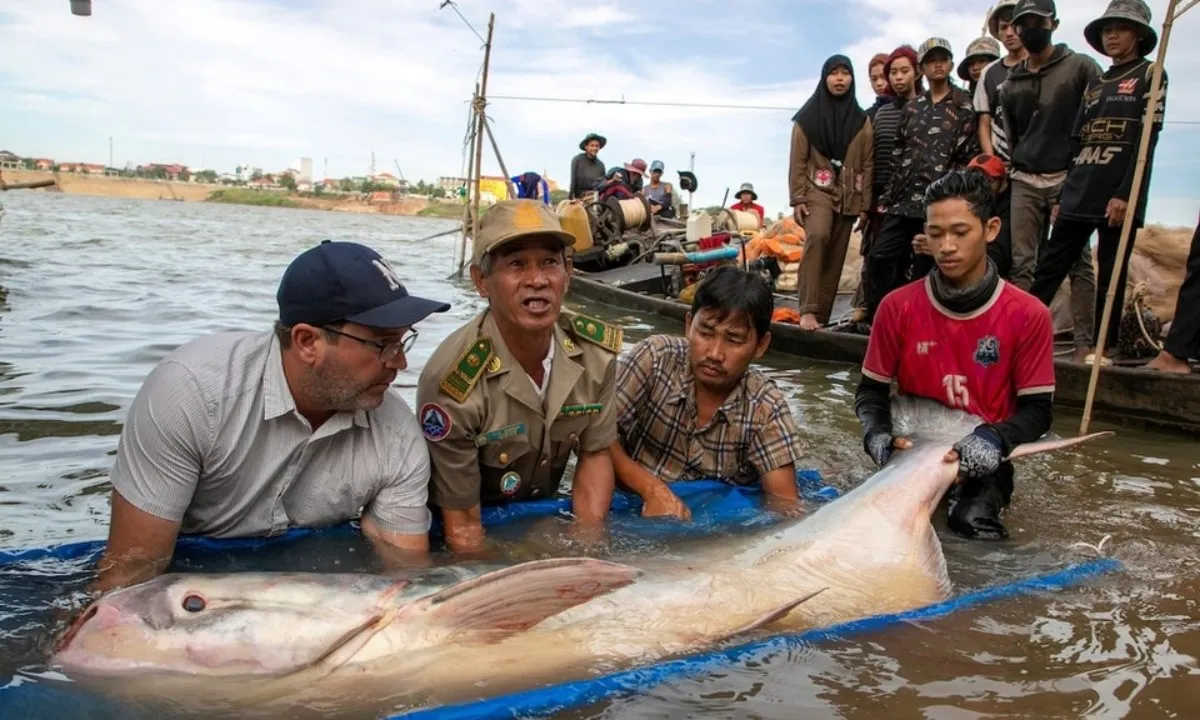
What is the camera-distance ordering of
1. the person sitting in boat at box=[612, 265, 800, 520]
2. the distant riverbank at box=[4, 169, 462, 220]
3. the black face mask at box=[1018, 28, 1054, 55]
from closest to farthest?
the person sitting in boat at box=[612, 265, 800, 520]
the black face mask at box=[1018, 28, 1054, 55]
the distant riverbank at box=[4, 169, 462, 220]

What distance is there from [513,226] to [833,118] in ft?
16.7

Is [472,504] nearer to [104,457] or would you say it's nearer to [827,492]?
[827,492]

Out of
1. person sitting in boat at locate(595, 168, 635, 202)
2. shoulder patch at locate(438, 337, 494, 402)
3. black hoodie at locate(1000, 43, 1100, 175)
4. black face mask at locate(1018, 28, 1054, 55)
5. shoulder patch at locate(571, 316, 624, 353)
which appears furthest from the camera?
person sitting in boat at locate(595, 168, 635, 202)

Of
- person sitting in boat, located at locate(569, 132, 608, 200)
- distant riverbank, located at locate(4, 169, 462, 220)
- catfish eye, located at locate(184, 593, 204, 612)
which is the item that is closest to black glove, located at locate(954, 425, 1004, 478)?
catfish eye, located at locate(184, 593, 204, 612)

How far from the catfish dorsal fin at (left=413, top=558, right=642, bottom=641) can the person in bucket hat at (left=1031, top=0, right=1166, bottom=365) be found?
4323mm

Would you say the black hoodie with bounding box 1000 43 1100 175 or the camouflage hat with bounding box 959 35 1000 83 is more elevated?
the camouflage hat with bounding box 959 35 1000 83

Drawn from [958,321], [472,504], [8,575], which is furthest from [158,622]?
[958,321]

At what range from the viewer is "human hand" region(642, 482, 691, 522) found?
143 inches

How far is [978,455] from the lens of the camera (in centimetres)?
341

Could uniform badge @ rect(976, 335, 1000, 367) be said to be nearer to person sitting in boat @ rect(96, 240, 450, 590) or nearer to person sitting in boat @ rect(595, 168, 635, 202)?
person sitting in boat @ rect(96, 240, 450, 590)

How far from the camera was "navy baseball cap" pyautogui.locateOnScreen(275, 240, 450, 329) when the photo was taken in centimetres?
259

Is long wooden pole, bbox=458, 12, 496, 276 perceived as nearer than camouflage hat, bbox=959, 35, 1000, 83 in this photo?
No

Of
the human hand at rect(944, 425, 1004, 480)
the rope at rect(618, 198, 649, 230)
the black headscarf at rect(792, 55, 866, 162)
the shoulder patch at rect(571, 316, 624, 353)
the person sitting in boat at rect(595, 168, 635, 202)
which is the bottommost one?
the human hand at rect(944, 425, 1004, 480)

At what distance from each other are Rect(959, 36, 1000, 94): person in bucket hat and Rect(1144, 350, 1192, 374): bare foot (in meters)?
2.65
